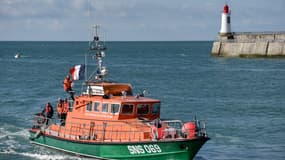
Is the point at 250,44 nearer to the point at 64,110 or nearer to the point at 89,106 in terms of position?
the point at 64,110

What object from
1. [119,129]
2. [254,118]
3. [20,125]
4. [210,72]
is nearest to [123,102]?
[119,129]

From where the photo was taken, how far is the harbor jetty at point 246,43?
286 ft

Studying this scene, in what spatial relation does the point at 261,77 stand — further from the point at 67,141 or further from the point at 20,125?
the point at 67,141

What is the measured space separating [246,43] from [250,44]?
66 centimetres

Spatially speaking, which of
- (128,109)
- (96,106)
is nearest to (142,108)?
(128,109)

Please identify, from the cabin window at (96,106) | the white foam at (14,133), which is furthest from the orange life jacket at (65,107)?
the white foam at (14,133)

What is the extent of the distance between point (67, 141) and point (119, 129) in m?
2.99

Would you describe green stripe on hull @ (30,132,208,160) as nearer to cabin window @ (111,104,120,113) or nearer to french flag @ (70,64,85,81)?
cabin window @ (111,104,120,113)

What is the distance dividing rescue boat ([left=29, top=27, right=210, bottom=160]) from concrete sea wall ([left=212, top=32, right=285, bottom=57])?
62910mm

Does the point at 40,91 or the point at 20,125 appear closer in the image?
the point at 20,125

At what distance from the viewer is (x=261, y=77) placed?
6519 cm

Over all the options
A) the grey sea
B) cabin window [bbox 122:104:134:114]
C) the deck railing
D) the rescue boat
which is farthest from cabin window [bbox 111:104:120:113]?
the grey sea

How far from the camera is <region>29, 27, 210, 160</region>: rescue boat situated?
898 inches

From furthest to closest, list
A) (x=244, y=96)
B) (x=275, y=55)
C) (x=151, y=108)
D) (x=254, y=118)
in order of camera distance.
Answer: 1. (x=275, y=55)
2. (x=244, y=96)
3. (x=254, y=118)
4. (x=151, y=108)
